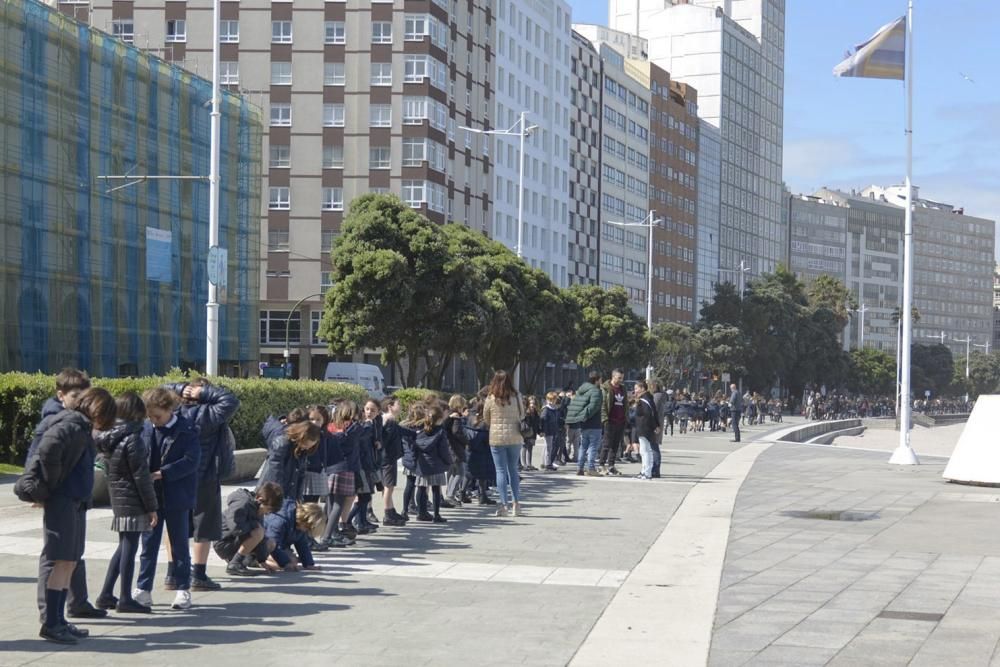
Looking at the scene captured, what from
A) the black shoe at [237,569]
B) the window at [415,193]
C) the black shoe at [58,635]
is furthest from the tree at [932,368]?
the black shoe at [58,635]

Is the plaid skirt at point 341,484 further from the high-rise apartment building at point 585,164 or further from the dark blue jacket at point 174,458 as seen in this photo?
the high-rise apartment building at point 585,164

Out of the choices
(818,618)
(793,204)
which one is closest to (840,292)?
(793,204)

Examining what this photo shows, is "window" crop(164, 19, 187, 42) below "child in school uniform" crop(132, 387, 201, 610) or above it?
above

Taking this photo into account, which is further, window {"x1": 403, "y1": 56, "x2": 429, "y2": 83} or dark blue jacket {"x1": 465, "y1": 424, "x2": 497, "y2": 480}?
window {"x1": 403, "y1": 56, "x2": 429, "y2": 83}

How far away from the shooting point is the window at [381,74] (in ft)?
276

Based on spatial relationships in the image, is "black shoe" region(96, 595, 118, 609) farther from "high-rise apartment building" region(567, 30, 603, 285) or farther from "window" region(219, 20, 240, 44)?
"high-rise apartment building" region(567, 30, 603, 285)

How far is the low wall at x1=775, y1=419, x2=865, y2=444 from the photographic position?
57.8 m

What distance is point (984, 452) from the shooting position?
25125 millimetres

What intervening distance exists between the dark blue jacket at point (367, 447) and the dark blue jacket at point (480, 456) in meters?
3.60

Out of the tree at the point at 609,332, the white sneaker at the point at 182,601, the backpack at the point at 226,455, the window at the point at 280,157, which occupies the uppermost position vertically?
the window at the point at 280,157

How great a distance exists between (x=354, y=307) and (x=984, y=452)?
29.1m

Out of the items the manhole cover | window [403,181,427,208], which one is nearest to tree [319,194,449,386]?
window [403,181,427,208]

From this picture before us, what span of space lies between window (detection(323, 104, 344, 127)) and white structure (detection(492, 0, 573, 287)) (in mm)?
15098

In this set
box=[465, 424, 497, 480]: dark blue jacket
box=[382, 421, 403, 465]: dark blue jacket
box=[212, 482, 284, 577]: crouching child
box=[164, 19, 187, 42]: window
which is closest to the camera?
box=[212, 482, 284, 577]: crouching child
